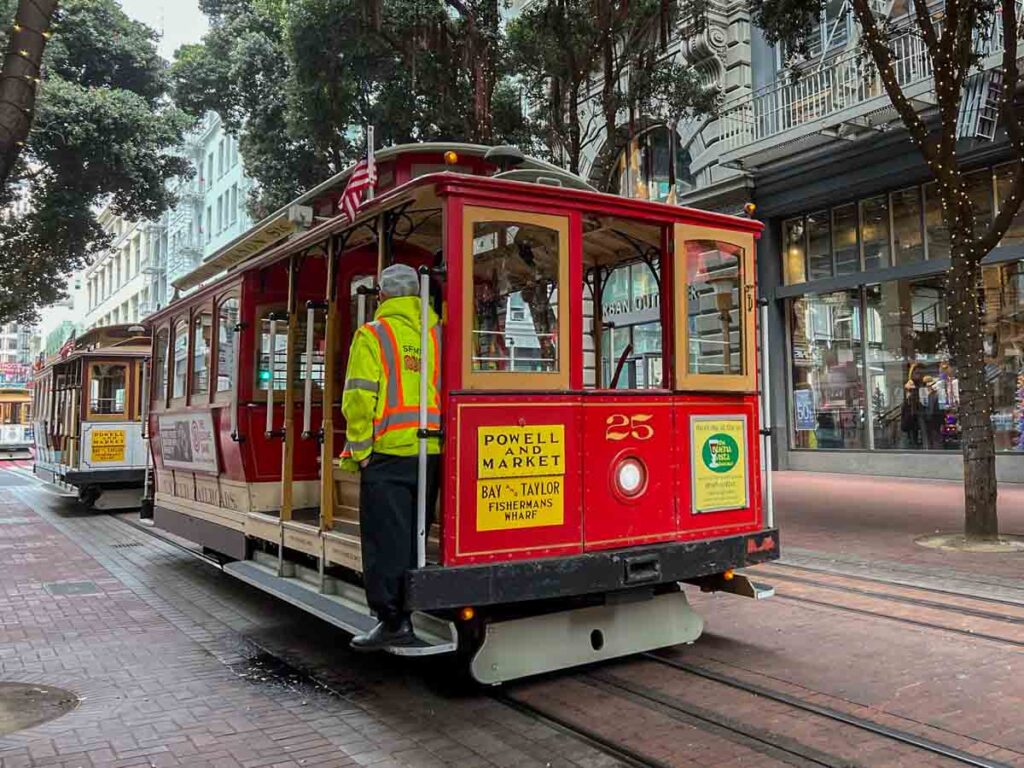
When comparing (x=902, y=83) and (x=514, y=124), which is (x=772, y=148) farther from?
(x=514, y=124)

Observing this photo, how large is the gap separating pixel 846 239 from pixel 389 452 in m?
15.3

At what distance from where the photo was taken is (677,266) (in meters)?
5.38

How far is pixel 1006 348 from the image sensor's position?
14734 mm

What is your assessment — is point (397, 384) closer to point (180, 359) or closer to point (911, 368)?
point (180, 359)

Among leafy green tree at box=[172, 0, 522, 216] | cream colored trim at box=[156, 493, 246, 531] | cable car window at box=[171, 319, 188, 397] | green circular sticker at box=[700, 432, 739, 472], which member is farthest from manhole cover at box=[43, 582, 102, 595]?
leafy green tree at box=[172, 0, 522, 216]

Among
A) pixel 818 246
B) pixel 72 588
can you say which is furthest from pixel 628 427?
pixel 818 246

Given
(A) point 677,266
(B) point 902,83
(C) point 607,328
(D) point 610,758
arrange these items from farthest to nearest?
1. (B) point 902,83
2. (C) point 607,328
3. (A) point 677,266
4. (D) point 610,758

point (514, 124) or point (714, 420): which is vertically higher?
point (514, 124)

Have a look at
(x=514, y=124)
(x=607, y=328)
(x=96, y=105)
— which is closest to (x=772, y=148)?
(x=514, y=124)

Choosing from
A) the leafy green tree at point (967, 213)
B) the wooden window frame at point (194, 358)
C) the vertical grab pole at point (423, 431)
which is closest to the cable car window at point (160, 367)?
the wooden window frame at point (194, 358)

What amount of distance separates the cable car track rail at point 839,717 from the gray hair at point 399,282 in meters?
2.86

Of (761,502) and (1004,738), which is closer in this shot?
(1004,738)

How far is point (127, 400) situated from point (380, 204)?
11664 millimetres

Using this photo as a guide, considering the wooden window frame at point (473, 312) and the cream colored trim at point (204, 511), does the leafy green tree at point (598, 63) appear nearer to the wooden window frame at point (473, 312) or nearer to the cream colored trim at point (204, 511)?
the cream colored trim at point (204, 511)
